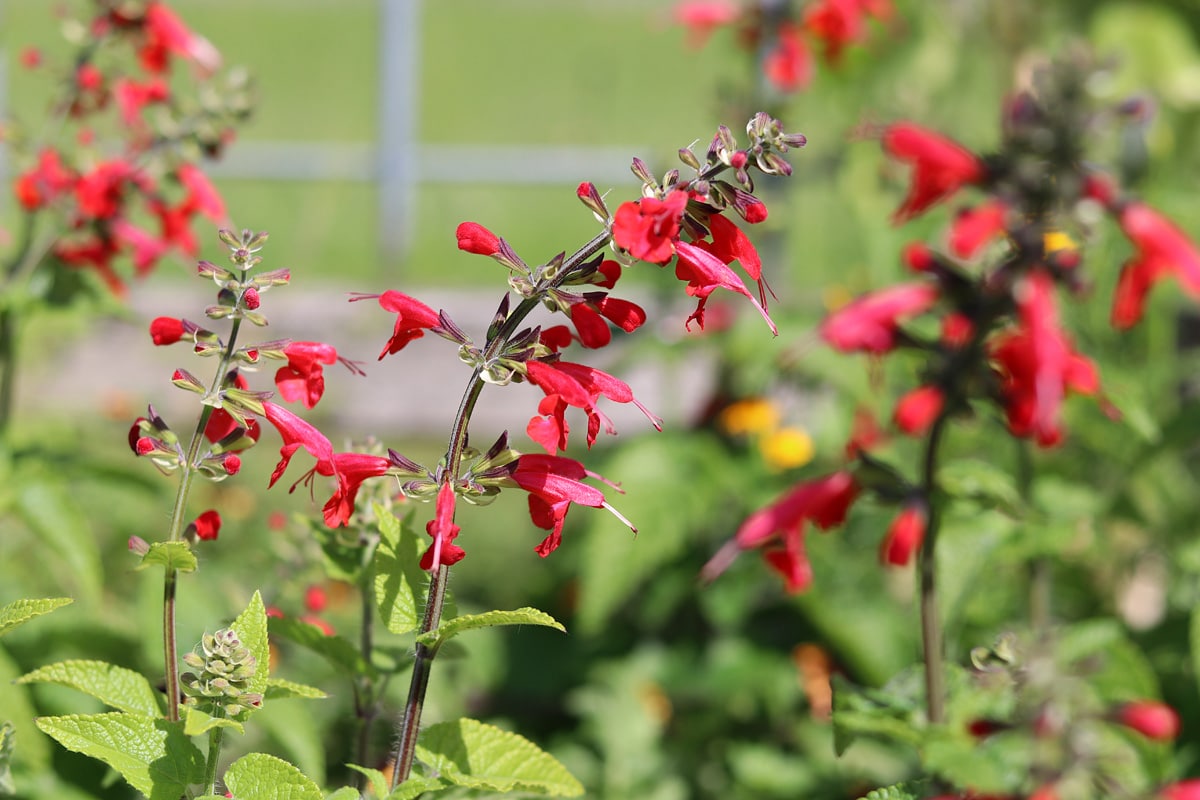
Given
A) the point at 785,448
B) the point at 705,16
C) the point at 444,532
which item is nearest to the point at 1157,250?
the point at 444,532

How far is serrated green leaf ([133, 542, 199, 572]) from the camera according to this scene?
3.26 ft

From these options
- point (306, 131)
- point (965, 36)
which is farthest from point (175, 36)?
point (306, 131)

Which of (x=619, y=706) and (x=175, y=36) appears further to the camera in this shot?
(x=619, y=706)

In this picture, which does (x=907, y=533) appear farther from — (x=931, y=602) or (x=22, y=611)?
(x=22, y=611)

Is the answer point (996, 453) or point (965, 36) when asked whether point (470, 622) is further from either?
point (965, 36)

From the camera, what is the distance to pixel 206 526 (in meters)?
1.12

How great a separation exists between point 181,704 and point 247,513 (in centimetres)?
243

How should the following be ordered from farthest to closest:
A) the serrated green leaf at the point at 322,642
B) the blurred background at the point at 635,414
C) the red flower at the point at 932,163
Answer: the blurred background at the point at 635,414 < the red flower at the point at 932,163 < the serrated green leaf at the point at 322,642

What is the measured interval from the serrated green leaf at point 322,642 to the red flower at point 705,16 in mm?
2206

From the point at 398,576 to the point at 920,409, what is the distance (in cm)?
54

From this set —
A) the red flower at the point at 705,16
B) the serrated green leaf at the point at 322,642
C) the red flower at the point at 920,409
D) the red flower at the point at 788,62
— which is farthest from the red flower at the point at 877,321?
the red flower at the point at 705,16

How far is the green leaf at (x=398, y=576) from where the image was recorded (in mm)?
1077

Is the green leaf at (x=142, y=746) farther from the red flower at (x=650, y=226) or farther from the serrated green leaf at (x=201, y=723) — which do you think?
the red flower at (x=650, y=226)

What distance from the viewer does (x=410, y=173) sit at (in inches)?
211
